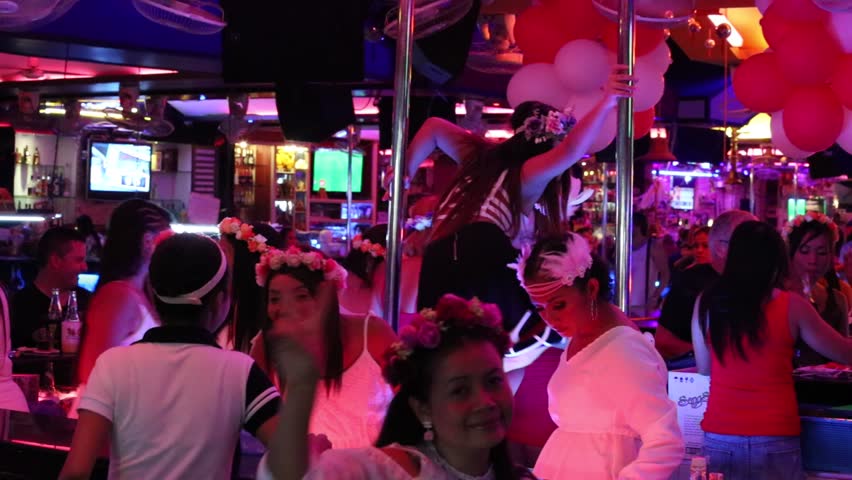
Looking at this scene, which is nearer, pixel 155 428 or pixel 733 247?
pixel 155 428

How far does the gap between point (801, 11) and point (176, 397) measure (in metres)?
4.09

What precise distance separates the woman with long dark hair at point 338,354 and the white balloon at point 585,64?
186cm

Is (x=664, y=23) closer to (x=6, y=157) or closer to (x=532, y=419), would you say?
(x=532, y=419)

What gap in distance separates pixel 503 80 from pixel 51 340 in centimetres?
529

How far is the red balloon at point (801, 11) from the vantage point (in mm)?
5281

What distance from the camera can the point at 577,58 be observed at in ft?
15.0

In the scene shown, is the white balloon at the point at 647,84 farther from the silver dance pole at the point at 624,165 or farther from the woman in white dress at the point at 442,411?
the woman in white dress at the point at 442,411

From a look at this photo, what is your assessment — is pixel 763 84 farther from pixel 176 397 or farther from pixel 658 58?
pixel 176 397

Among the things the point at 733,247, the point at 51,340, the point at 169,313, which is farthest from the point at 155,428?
the point at 51,340

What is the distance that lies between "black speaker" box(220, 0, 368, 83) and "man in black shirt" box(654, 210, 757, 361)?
194cm

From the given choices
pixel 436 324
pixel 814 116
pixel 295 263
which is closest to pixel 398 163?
pixel 295 263

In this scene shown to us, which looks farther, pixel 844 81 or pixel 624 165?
pixel 844 81

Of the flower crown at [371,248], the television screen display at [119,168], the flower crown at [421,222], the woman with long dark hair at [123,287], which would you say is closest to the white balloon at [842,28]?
the flower crown at [421,222]

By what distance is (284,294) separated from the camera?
3062 mm
